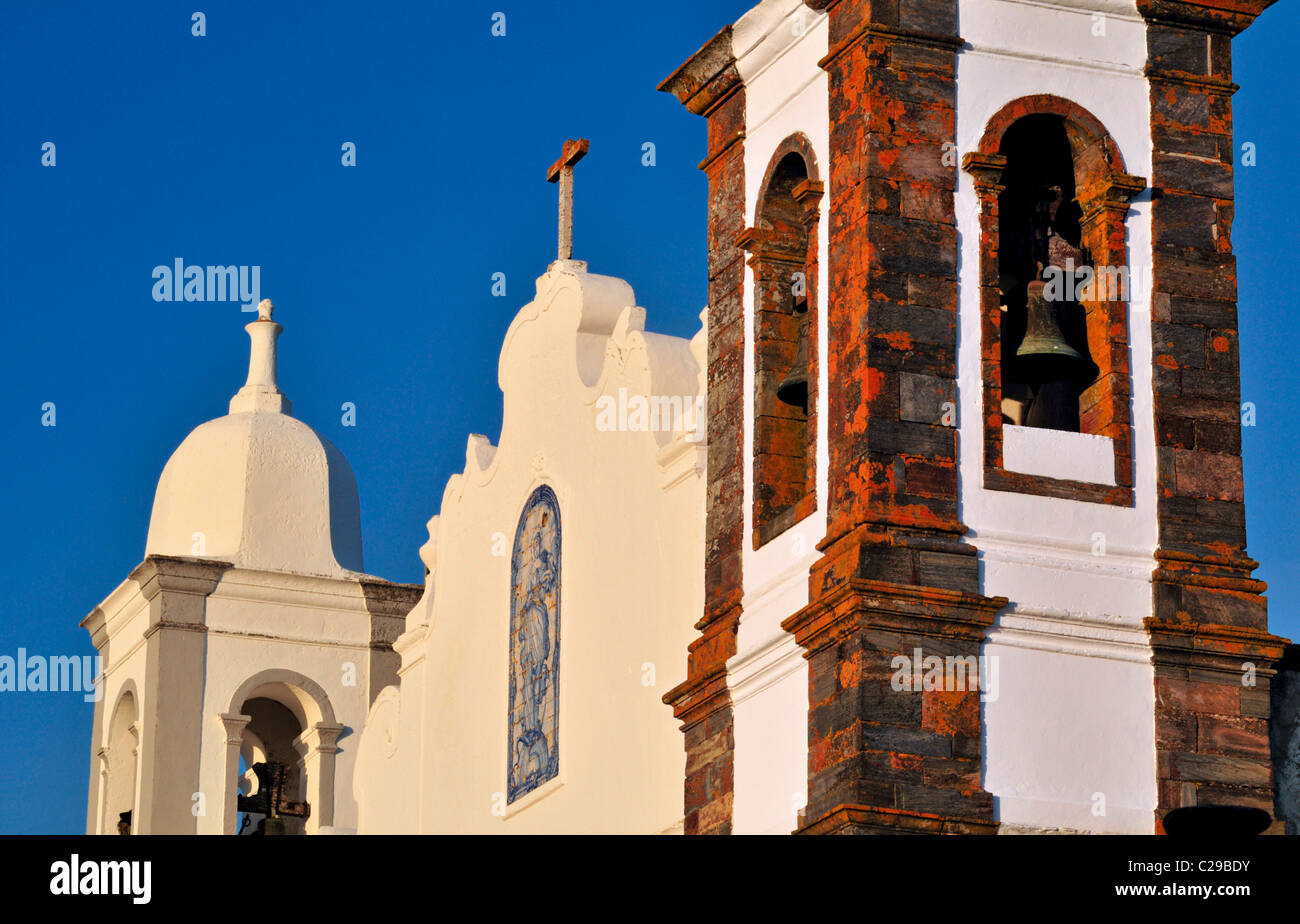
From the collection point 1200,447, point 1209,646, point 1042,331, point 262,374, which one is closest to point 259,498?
point 262,374

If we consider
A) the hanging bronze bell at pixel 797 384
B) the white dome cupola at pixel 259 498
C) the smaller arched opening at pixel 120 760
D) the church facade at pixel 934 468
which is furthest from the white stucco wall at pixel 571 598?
the smaller arched opening at pixel 120 760

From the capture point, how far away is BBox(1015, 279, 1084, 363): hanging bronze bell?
16219 millimetres

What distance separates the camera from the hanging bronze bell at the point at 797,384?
1677cm

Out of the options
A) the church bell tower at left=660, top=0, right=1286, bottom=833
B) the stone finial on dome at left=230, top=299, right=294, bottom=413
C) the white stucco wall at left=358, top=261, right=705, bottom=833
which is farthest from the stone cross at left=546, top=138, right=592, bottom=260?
the stone finial on dome at left=230, top=299, right=294, bottom=413

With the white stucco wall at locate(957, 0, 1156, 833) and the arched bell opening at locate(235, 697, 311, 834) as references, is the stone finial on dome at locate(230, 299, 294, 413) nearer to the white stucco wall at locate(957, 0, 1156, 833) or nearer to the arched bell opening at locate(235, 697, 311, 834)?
the arched bell opening at locate(235, 697, 311, 834)

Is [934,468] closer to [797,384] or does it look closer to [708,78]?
[797,384]

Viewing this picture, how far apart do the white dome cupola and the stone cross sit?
596cm

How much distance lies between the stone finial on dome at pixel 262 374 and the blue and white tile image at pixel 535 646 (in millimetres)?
6653

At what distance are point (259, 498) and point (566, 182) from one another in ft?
20.3

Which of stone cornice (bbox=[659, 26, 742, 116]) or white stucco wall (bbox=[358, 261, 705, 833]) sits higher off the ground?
stone cornice (bbox=[659, 26, 742, 116])

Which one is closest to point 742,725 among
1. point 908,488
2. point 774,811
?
point 774,811

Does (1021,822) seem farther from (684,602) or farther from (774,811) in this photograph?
(684,602)

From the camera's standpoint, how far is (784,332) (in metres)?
17.1

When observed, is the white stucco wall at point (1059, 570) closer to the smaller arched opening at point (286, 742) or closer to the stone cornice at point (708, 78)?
the stone cornice at point (708, 78)
